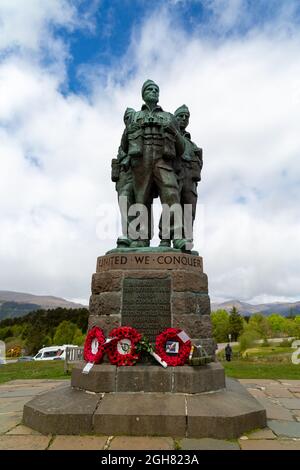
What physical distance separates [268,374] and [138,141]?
821 centimetres

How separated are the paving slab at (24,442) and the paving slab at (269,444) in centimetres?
205

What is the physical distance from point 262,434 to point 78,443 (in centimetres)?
201

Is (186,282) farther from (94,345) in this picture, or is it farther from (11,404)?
(11,404)

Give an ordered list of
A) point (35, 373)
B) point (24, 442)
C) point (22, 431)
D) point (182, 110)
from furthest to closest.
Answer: point (35, 373) < point (182, 110) < point (22, 431) < point (24, 442)

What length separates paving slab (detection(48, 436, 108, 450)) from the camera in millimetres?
3725

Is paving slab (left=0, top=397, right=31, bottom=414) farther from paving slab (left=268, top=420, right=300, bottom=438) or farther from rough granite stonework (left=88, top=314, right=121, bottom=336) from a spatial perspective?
paving slab (left=268, top=420, right=300, bottom=438)

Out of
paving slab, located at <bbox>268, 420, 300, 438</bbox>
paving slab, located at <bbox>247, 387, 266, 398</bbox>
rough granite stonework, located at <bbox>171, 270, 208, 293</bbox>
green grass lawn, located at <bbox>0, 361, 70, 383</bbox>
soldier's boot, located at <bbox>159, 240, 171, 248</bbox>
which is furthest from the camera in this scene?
green grass lawn, located at <bbox>0, 361, 70, 383</bbox>

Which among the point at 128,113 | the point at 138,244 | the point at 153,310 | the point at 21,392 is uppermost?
the point at 128,113

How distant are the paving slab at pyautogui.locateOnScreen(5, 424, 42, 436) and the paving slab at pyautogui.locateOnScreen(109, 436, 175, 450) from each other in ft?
3.19

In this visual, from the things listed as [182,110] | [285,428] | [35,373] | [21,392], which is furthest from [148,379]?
[35,373]

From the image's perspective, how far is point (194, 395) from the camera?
4645mm

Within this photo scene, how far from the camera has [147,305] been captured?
5.36m

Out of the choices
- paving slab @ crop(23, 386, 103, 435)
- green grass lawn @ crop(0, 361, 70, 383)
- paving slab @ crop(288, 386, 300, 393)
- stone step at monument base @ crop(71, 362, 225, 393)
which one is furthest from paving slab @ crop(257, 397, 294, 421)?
green grass lawn @ crop(0, 361, 70, 383)
